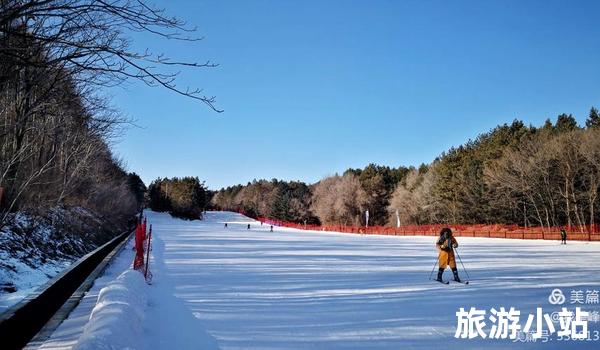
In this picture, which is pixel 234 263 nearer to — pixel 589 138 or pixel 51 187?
pixel 51 187

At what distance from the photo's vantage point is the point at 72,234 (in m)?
21.9

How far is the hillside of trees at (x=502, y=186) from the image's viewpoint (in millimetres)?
46625

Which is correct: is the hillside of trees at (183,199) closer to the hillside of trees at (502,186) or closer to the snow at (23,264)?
the hillside of trees at (502,186)

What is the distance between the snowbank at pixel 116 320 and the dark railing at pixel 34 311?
853 millimetres

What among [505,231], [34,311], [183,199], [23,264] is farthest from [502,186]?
[183,199]

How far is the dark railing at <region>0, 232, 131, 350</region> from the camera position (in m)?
5.23

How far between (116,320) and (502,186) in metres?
52.1

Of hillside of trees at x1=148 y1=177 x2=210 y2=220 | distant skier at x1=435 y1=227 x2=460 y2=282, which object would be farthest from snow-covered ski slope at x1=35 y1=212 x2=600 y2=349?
hillside of trees at x1=148 y1=177 x2=210 y2=220

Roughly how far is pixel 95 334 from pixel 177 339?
155cm

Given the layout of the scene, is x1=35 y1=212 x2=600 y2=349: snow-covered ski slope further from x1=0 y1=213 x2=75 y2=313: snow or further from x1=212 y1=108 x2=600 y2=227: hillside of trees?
x1=212 y1=108 x2=600 y2=227: hillside of trees

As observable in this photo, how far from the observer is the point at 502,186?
5062cm

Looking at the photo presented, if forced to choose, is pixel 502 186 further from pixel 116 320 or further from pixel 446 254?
pixel 116 320

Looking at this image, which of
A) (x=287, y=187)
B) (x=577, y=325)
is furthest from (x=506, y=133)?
(x=287, y=187)

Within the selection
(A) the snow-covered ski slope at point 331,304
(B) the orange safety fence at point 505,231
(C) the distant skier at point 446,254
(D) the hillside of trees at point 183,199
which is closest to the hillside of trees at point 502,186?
(B) the orange safety fence at point 505,231
